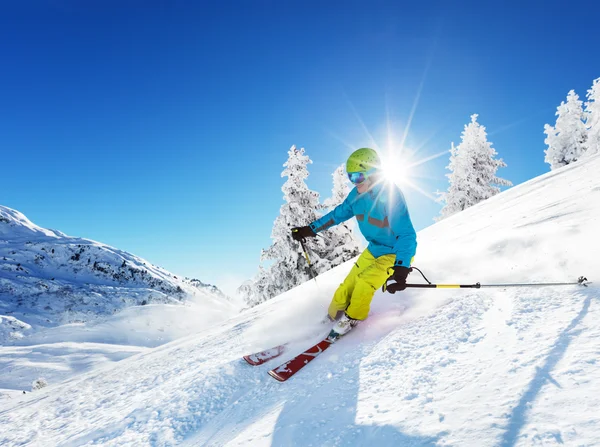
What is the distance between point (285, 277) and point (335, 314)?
16025 mm

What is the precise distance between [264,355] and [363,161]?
3012 mm

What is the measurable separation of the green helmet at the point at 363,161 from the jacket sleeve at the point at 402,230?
0.51m

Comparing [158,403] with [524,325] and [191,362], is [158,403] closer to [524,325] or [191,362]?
[191,362]

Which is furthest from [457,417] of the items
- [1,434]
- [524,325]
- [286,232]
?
[286,232]

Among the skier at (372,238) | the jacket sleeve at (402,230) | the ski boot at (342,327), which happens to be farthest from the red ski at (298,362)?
the jacket sleeve at (402,230)

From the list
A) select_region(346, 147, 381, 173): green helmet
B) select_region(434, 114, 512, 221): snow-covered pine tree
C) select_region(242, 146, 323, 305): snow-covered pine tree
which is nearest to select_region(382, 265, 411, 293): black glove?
select_region(346, 147, 381, 173): green helmet

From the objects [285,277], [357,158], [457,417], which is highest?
[285,277]

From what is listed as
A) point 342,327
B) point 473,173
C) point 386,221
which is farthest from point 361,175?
point 473,173

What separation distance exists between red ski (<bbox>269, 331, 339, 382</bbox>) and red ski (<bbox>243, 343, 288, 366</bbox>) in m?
0.45

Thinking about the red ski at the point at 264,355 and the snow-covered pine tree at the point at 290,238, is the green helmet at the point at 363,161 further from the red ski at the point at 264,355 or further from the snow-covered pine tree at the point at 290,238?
the snow-covered pine tree at the point at 290,238

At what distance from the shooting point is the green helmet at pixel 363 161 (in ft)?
15.4

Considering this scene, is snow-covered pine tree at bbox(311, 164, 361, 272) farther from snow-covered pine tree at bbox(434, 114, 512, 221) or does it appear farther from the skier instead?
the skier

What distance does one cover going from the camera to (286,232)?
65.6 feet

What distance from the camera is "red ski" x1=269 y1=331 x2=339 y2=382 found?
3.71 m
